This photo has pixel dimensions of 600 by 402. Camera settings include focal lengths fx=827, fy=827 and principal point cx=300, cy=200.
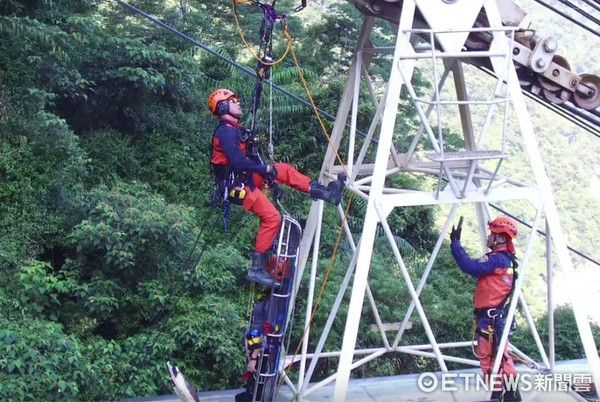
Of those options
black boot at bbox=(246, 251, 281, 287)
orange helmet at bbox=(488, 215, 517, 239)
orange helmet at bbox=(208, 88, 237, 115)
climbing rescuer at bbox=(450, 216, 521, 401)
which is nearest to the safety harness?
climbing rescuer at bbox=(450, 216, 521, 401)

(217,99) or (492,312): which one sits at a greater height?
(217,99)

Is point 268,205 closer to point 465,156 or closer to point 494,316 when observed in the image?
point 465,156

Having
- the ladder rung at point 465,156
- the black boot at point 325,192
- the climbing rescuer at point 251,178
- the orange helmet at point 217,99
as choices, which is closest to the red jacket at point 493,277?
the ladder rung at point 465,156

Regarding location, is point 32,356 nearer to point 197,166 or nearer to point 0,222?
point 0,222

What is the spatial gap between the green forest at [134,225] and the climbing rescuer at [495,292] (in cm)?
325

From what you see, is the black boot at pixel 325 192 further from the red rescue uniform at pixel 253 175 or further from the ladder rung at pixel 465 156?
the ladder rung at pixel 465 156

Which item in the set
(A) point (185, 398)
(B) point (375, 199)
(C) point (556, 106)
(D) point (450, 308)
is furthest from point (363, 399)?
(D) point (450, 308)

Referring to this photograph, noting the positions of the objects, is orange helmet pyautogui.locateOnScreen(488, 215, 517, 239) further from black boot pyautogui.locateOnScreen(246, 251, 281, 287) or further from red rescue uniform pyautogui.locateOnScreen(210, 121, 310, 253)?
black boot pyautogui.locateOnScreen(246, 251, 281, 287)

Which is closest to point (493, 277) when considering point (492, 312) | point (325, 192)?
point (492, 312)

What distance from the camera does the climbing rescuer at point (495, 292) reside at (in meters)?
8.38

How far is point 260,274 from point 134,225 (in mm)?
4689

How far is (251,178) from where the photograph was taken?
8.12 m

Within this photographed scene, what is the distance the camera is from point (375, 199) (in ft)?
24.5

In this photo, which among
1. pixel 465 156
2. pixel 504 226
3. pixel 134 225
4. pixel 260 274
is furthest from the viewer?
pixel 134 225
